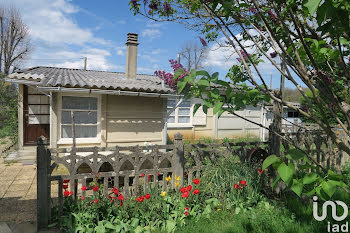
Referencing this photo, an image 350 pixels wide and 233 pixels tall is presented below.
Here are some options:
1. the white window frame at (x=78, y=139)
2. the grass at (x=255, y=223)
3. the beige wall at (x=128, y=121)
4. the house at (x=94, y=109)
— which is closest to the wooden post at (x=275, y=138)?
the grass at (x=255, y=223)

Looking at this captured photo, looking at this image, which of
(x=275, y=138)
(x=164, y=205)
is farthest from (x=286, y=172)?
Result: (x=275, y=138)

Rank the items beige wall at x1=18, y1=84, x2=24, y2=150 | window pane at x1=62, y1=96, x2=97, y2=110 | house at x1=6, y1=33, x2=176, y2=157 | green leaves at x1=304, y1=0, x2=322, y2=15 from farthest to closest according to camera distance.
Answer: beige wall at x1=18, y1=84, x2=24, y2=150 < window pane at x1=62, y1=96, x2=97, y2=110 < house at x1=6, y1=33, x2=176, y2=157 < green leaves at x1=304, y1=0, x2=322, y2=15

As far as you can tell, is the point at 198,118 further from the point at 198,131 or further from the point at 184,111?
the point at 184,111

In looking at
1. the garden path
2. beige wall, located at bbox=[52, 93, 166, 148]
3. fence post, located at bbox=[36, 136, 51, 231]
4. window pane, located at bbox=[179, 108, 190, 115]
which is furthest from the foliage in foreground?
window pane, located at bbox=[179, 108, 190, 115]

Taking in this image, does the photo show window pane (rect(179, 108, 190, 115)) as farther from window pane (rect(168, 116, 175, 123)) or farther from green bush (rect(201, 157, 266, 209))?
green bush (rect(201, 157, 266, 209))

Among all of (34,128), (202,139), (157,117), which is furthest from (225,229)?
(202,139)

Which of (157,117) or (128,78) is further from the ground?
(128,78)

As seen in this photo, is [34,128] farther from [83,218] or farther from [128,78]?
[83,218]

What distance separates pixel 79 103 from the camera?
8188mm

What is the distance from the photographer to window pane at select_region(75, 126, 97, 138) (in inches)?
322

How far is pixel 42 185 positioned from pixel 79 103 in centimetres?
476

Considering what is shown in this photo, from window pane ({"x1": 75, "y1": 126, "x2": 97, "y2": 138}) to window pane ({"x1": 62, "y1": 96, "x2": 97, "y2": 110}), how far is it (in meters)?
0.64

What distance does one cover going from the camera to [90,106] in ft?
27.4

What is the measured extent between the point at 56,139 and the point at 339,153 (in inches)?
304
